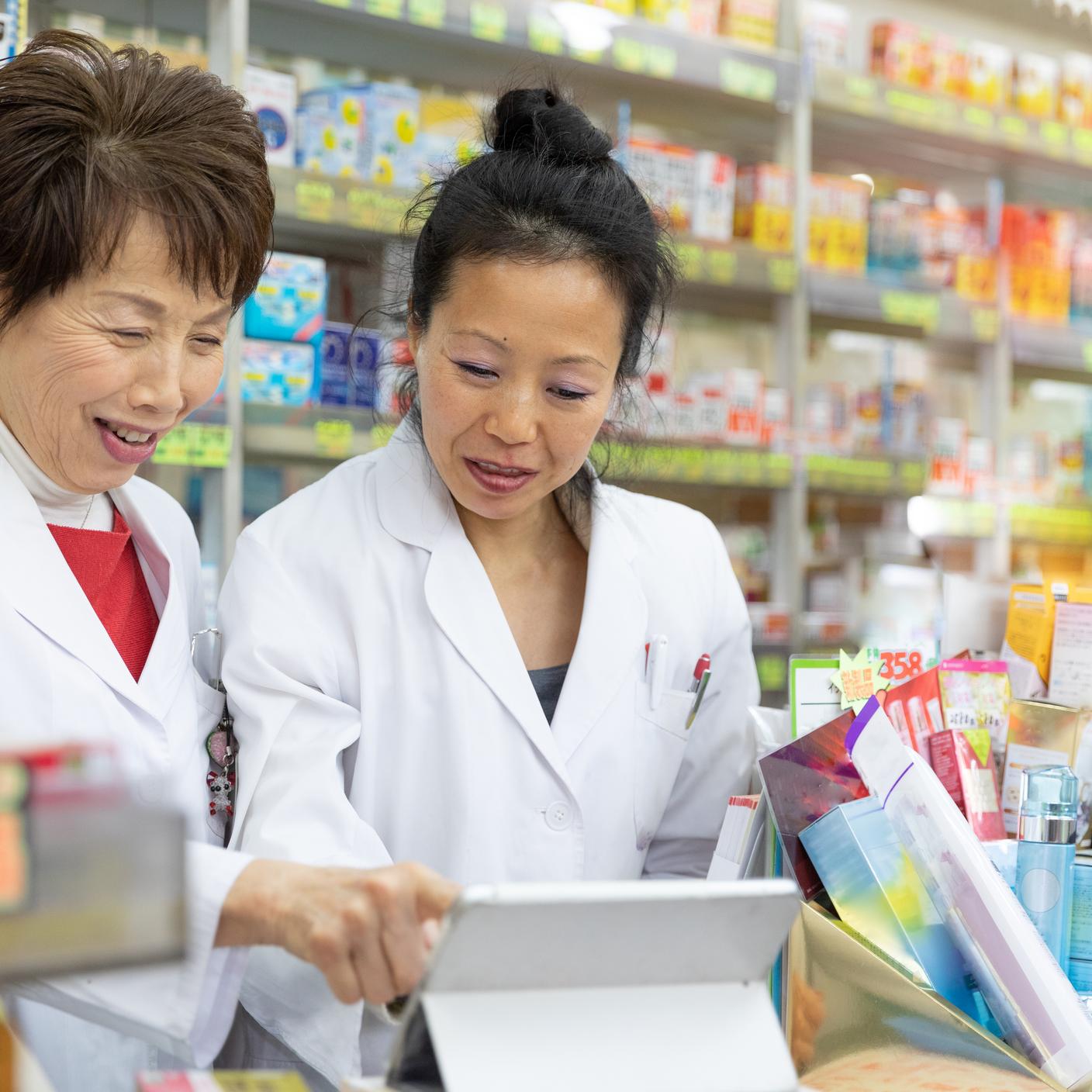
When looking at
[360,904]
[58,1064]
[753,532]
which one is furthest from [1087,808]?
[753,532]

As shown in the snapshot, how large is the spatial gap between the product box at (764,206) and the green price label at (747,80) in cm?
19

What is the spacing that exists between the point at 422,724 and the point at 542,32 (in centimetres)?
215

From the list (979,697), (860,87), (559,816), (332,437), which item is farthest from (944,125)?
(559,816)

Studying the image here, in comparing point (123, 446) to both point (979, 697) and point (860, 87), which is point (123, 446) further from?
point (860, 87)

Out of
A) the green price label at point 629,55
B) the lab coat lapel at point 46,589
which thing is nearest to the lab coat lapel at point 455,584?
the lab coat lapel at point 46,589

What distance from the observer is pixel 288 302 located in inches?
112

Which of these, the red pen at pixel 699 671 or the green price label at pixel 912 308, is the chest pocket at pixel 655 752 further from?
the green price label at pixel 912 308

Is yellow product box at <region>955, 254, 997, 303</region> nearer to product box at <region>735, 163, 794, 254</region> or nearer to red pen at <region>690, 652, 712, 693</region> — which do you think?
product box at <region>735, 163, 794, 254</region>

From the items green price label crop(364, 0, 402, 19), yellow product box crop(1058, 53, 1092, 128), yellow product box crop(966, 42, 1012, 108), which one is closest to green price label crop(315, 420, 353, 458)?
green price label crop(364, 0, 402, 19)

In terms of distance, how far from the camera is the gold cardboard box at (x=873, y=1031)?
1117 mm

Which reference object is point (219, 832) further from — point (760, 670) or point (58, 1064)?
point (760, 670)

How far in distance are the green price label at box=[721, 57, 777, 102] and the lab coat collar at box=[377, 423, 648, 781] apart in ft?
7.05

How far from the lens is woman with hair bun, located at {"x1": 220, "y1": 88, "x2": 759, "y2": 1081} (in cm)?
147

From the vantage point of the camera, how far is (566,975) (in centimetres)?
84
